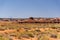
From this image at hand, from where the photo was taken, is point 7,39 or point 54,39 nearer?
point 7,39

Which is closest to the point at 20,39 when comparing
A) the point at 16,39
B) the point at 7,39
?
the point at 16,39

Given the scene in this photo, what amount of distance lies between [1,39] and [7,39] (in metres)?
0.67

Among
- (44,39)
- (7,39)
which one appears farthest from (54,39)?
(7,39)

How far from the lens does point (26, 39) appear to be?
2141cm

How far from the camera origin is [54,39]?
21359 mm

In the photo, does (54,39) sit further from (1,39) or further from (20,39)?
(1,39)

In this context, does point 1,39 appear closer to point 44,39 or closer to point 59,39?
point 44,39

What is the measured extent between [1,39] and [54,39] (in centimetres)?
670

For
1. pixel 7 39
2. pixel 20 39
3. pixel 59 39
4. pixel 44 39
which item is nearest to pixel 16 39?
pixel 20 39

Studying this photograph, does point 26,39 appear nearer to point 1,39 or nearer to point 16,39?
point 16,39

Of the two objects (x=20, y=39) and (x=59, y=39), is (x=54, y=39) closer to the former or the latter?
(x=59, y=39)

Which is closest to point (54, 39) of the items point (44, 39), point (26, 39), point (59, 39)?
point (59, 39)

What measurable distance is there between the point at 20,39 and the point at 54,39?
428cm

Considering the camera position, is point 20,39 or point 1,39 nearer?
point 1,39
